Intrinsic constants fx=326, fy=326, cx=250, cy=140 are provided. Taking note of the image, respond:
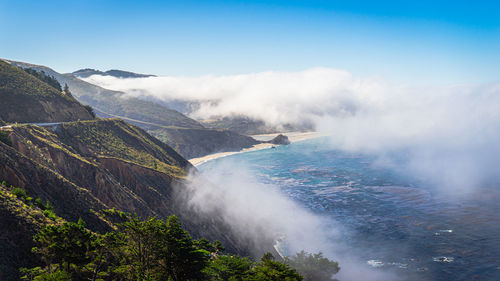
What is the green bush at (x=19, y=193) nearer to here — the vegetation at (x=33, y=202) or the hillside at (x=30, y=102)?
the vegetation at (x=33, y=202)

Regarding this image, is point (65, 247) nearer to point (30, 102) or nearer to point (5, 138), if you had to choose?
point (5, 138)

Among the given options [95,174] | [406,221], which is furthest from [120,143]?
[406,221]

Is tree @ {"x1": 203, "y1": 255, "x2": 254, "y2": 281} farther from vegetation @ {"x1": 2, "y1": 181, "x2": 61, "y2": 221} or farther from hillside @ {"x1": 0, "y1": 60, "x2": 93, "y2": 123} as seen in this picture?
hillside @ {"x1": 0, "y1": 60, "x2": 93, "y2": 123}

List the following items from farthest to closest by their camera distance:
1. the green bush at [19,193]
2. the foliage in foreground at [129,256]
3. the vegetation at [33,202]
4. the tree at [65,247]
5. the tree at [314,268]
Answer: the tree at [314,268]
the green bush at [19,193]
the vegetation at [33,202]
the foliage in foreground at [129,256]
the tree at [65,247]

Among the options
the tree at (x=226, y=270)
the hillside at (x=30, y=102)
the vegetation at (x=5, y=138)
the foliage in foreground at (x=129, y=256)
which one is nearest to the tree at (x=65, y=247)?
the foliage in foreground at (x=129, y=256)

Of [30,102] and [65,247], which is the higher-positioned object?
[30,102]

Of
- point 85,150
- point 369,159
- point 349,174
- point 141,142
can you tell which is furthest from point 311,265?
point 369,159
